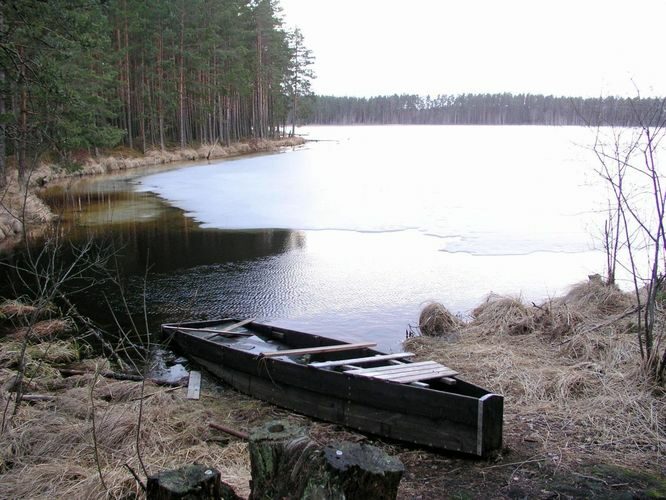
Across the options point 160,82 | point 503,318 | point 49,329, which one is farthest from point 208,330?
point 160,82

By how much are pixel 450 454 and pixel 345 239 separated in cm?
1275

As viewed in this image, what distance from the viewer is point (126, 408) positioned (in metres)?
6.25

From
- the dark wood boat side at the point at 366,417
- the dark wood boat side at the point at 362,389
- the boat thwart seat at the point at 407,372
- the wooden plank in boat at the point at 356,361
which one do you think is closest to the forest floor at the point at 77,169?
the dark wood boat side at the point at 362,389

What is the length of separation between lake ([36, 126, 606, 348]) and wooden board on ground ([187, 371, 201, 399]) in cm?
194

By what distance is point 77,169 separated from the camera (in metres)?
18.9

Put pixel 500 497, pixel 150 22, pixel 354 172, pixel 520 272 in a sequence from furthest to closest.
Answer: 1. pixel 150 22
2. pixel 354 172
3. pixel 520 272
4. pixel 500 497

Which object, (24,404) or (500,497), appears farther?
(24,404)

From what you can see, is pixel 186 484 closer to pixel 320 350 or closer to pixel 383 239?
pixel 320 350

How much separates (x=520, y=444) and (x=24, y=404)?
517cm

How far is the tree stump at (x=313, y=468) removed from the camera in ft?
9.91

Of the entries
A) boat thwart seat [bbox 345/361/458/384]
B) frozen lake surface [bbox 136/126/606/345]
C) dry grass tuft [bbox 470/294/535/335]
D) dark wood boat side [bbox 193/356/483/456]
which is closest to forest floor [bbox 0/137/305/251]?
dark wood boat side [bbox 193/356/483/456]

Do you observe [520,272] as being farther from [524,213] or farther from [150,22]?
[150,22]

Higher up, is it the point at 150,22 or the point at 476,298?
the point at 150,22

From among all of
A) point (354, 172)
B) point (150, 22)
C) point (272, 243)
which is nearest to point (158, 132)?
point (150, 22)
